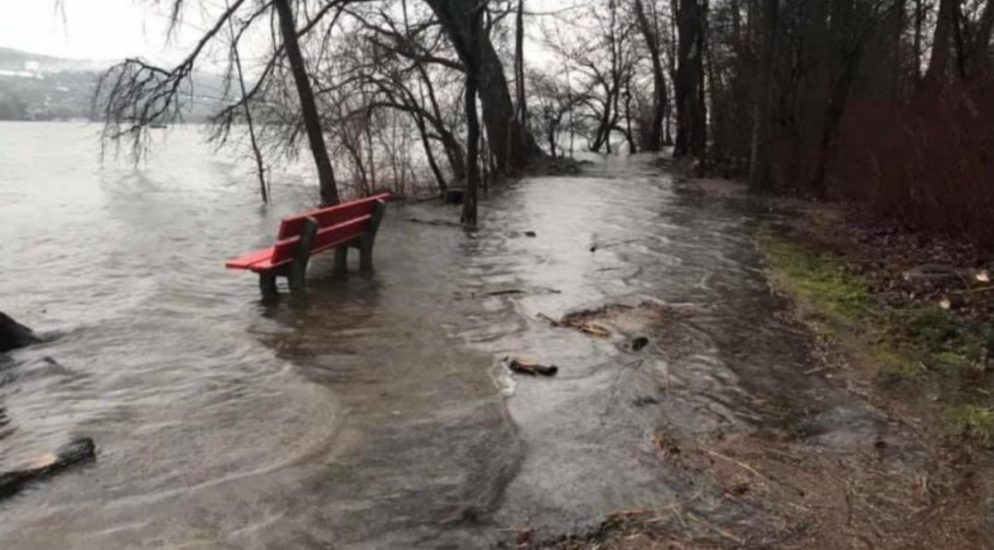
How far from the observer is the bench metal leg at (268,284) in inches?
373

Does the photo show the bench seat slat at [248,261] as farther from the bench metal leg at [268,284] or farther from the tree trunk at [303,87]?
the tree trunk at [303,87]

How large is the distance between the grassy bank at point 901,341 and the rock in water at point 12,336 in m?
7.07

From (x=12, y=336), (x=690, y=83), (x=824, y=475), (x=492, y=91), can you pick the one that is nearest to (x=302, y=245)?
(x=12, y=336)

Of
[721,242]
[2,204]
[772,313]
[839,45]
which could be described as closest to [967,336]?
[772,313]

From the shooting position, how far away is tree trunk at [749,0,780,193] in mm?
19906

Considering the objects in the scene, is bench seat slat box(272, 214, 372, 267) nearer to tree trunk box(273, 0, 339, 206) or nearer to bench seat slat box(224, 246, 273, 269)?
bench seat slat box(224, 246, 273, 269)

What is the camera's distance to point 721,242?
44.9 feet

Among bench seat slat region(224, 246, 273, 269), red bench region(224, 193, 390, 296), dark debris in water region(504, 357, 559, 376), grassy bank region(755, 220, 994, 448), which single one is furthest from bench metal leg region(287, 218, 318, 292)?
grassy bank region(755, 220, 994, 448)

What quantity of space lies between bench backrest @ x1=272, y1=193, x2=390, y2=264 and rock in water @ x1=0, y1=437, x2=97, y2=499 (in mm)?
4285

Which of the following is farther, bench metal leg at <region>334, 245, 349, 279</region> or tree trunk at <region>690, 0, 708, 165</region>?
tree trunk at <region>690, 0, 708, 165</region>

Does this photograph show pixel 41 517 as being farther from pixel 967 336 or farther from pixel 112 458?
pixel 967 336

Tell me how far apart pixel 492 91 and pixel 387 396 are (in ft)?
69.7

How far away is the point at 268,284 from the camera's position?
9555 mm

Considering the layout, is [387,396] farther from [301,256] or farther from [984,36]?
[984,36]
